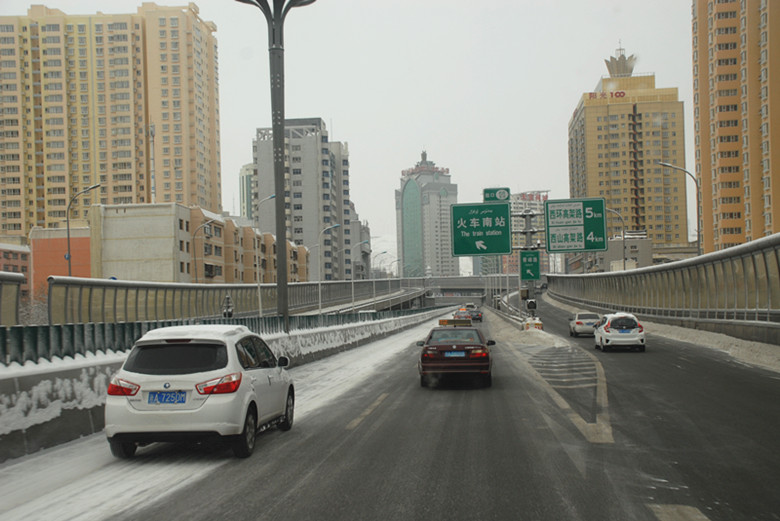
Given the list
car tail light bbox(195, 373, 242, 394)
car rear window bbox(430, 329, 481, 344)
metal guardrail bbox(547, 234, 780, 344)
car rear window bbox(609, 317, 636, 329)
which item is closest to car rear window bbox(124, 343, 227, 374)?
car tail light bbox(195, 373, 242, 394)

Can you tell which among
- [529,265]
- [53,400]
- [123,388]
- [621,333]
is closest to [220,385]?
[123,388]

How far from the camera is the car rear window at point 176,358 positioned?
8.00 meters

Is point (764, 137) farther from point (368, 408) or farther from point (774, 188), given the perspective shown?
point (368, 408)

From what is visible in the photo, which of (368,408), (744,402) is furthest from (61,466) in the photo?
(744,402)

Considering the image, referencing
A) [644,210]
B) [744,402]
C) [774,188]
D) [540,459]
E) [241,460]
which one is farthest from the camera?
[644,210]

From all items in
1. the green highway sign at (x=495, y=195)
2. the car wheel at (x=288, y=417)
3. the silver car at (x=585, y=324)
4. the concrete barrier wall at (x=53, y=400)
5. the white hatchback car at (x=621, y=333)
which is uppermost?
the green highway sign at (x=495, y=195)

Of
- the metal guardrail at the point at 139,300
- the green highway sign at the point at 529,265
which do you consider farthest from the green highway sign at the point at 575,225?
the metal guardrail at the point at 139,300

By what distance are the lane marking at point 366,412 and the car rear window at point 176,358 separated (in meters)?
2.60

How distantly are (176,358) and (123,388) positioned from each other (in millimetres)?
660

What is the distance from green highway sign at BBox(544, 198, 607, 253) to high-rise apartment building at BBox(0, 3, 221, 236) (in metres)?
106

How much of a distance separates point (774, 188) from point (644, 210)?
7936 cm

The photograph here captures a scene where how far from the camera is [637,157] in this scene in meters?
162

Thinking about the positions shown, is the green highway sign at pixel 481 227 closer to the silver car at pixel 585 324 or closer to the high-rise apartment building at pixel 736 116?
the silver car at pixel 585 324

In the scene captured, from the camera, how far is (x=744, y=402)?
11742mm
